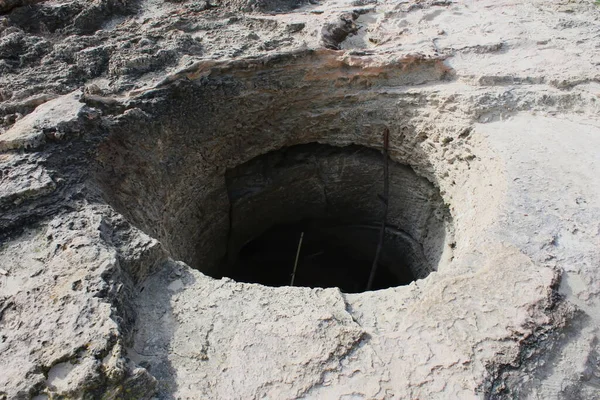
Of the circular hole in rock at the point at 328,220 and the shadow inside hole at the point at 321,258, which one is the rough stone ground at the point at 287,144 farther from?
the shadow inside hole at the point at 321,258

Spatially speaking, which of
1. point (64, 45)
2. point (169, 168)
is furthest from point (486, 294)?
point (64, 45)

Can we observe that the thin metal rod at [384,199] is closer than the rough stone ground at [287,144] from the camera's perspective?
No

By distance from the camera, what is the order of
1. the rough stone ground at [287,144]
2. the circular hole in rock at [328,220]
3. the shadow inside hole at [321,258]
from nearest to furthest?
the rough stone ground at [287,144] < the circular hole in rock at [328,220] < the shadow inside hole at [321,258]

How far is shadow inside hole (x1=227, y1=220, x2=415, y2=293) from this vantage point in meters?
4.88

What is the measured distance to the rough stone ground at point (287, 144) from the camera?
1889 millimetres

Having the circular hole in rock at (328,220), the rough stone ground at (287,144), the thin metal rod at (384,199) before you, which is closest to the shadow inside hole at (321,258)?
the circular hole in rock at (328,220)

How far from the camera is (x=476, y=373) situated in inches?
72.7

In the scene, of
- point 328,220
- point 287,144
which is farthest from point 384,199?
point 287,144

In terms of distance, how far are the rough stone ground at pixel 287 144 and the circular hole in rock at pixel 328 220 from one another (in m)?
0.29

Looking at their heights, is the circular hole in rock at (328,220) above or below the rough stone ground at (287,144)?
below

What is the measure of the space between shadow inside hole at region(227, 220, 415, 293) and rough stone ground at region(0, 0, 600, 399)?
114 cm

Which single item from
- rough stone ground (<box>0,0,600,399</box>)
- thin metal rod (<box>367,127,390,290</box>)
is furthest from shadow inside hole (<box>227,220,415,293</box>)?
rough stone ground (<box>0,0,600,399</box>)

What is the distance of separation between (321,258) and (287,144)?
1617 millimetres

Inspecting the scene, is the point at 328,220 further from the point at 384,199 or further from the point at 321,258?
the point at 384,199
